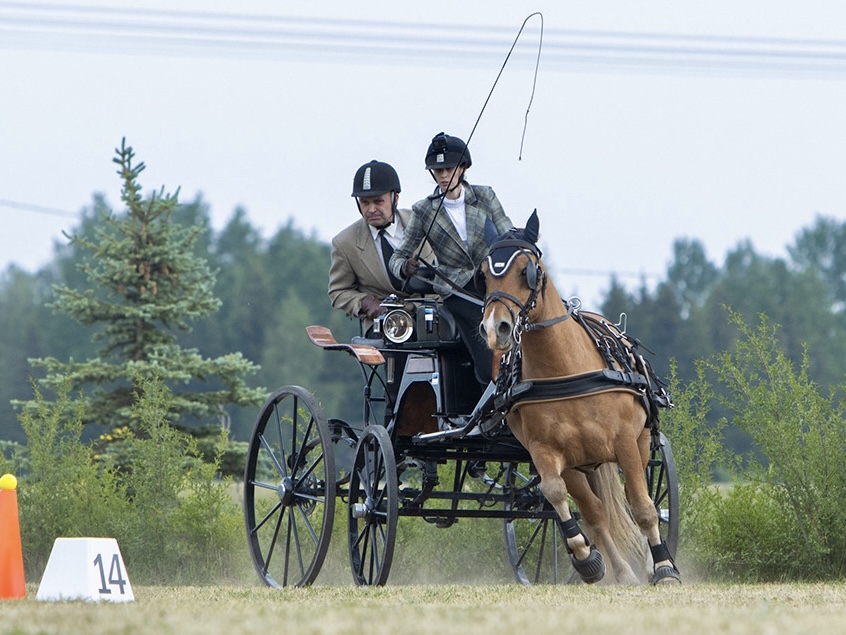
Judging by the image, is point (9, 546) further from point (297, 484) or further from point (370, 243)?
point (370, 243)

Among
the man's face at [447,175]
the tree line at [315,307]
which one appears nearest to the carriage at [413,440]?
the man's face at [447,175]

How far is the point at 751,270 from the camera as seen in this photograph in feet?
234

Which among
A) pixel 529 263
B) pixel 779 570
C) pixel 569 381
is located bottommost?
pixel 779 570

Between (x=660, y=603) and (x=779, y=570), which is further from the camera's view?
(x=779, y=570)

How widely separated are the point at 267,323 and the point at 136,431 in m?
48.8

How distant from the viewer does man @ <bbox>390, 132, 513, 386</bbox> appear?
28.0 ft

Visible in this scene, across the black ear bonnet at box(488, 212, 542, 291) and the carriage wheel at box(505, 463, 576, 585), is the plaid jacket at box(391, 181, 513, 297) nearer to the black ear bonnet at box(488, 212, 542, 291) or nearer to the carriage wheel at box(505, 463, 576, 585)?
the black ear bonnet at box(488, 212, 542, 291)

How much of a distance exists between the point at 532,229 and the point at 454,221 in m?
0.94

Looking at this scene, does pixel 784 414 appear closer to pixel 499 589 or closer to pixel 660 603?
pixel 499 589

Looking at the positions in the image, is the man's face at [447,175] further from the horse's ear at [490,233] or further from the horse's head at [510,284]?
the horse's head at [510,284]

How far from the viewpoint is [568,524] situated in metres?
7.71

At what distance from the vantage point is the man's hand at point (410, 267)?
8297 mm

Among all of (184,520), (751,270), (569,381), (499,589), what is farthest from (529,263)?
(751,270)

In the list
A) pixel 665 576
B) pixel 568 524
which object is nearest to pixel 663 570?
pixel 665 576
